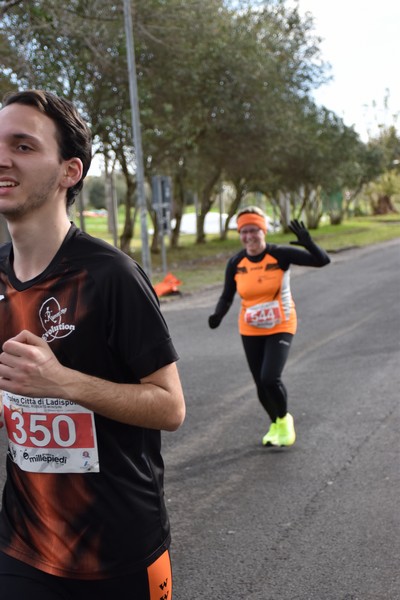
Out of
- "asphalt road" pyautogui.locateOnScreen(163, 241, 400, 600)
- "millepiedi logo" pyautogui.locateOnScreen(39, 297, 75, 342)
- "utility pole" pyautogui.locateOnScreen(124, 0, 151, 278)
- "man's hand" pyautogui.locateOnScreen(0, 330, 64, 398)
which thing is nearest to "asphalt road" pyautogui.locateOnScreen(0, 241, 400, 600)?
"asphalt road" pyautogui.locateOnScreen(163, 241, 400, 600)

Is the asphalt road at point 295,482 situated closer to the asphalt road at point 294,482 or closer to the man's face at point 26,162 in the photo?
the asphalt road at point 294,482

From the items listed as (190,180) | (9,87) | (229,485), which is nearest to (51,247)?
(229,485)

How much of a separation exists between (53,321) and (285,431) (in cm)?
468

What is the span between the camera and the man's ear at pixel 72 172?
6.77ft

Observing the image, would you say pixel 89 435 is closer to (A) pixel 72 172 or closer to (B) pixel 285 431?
(A) pixel 72 172

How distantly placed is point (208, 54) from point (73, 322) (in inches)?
992

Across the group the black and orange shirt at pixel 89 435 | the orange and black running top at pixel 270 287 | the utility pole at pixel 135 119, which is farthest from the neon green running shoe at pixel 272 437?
the utility pole at pixel 135 119

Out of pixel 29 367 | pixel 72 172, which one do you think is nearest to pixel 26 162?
pixel 72 172

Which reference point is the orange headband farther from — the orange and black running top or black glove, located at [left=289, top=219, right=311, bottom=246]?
black glove, located at [left=289, top=219, right=311, bottom=246]

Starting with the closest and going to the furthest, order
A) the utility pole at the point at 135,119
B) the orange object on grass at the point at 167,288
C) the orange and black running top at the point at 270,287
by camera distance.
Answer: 1. the orange and black running top at the point at 270,287
2. the utility pole at the point at 135,119
3. the orange object on grass at the point at 167,288

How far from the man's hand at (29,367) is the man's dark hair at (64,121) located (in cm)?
52

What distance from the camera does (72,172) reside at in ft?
6.84

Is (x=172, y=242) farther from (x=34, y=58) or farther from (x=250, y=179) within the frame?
(x=34, y=58)

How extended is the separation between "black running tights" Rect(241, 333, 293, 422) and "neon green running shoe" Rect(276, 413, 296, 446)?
0.15 feet
